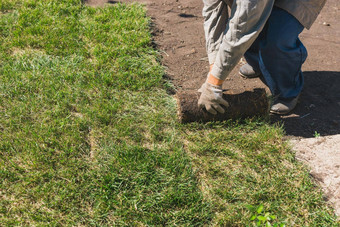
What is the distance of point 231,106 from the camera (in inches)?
119

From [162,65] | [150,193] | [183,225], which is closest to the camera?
[183,225]

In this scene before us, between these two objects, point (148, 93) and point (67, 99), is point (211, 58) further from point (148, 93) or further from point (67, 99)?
point (67, 99)

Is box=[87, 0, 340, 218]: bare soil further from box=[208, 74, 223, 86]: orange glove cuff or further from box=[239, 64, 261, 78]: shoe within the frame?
box=[208, 74, 223, 86]: orange glove cuff

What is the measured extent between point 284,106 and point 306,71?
806 mm

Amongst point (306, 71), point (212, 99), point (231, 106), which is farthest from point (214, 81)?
point (306, 71)

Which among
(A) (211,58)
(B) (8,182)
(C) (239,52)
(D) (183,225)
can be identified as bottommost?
(D) (183,225)

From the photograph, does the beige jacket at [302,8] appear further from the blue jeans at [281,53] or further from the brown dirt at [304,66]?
the brown dirt at [304,66]

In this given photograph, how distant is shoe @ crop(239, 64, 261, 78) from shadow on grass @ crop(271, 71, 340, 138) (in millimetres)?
520

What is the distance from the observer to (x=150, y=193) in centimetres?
251

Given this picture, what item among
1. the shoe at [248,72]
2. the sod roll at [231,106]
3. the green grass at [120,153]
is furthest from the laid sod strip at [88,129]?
the shoe at [248,72]

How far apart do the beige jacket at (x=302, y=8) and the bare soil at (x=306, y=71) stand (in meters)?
0.75

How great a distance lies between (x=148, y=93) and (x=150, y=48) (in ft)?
2.61

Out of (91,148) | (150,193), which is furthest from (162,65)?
(150,193)

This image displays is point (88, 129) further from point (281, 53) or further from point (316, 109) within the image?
point (316, 109)
